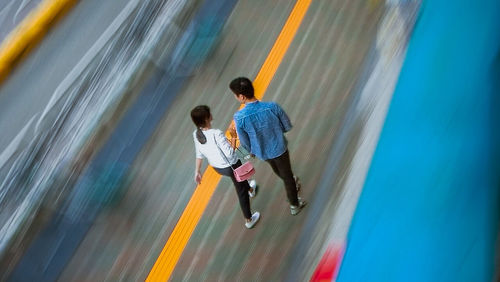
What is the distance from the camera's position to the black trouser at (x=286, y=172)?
3502 millimetres

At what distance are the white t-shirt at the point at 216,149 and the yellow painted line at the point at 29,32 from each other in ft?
9.80

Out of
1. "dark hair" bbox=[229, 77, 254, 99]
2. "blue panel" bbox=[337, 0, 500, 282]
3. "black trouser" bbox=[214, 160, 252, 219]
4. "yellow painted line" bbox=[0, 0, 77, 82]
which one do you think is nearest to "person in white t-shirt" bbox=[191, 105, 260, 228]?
"black trouser" bbox=[214, 160, 252, 219]

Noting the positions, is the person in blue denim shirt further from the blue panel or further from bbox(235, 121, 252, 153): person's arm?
the blue panel

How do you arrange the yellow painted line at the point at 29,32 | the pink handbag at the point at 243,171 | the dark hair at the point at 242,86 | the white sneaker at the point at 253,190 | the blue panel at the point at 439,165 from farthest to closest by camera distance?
1. the yellow painted line at the point at 29,32
2. the white sneaker at the point at 253,190
3. the pink handbag at the point at 243,171
4. the dark hair at the point at 242,86
5. the blue panel at the point at 439,165

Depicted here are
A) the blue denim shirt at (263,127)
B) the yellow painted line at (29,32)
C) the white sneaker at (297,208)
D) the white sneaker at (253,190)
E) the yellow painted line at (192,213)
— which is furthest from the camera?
the yellow painted line at (29,32)

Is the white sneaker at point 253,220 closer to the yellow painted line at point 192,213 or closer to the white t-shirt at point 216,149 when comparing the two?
the yellow painted line at point 192,213

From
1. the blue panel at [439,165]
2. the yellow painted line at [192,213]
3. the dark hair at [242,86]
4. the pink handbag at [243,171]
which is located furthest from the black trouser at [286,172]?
the yellow painted line at [192,213]

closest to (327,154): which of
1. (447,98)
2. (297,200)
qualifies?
(297,200)

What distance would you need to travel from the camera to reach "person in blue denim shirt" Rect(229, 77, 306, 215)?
3.12 metres

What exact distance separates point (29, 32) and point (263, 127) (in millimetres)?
3638

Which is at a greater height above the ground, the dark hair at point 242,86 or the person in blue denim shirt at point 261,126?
the dark hair at point 242,86

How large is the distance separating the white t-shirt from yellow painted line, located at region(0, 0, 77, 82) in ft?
9.80

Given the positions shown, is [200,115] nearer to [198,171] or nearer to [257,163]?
[198,171]

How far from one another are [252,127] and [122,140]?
2353mm
